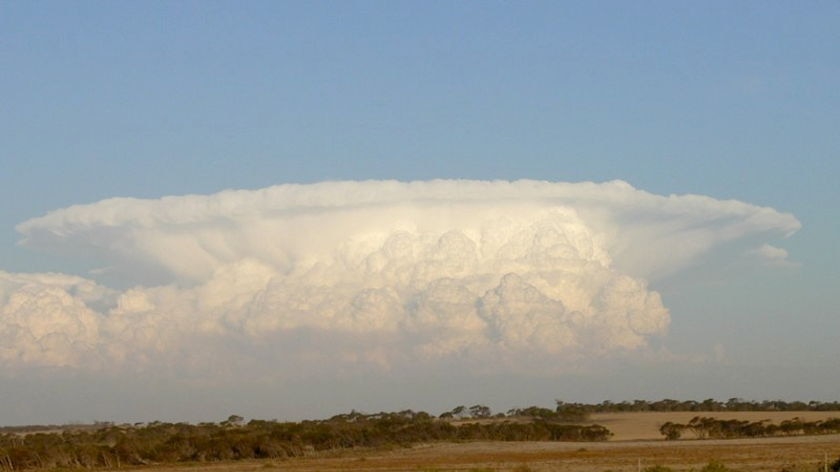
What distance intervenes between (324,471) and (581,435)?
64636mm

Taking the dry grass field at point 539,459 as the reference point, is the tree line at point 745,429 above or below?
above

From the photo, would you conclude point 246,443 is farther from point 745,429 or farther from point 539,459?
point 745,429

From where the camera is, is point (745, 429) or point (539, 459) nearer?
point (539, 459)

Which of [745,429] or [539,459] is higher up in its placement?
[745,429]

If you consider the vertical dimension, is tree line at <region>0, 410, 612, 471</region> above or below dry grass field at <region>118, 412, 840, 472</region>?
above

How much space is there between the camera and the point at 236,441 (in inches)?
3989

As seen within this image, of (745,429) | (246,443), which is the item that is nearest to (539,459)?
(246,443)

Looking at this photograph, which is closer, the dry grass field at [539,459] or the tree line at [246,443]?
the dry grass field at [539,459]

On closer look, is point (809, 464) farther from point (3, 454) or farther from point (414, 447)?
point (3, 454)

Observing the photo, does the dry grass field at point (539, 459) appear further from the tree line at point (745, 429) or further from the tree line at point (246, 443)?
the tree line at point (745, 429)

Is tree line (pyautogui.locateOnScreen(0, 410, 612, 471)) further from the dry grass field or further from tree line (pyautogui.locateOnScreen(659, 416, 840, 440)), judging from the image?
tree line (pyautogui.locateOnScreen(659, 416, 840, 440))

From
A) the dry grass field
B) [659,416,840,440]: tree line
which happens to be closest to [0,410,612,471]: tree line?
the dry grass field

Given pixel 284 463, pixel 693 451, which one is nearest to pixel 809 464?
pixel 693 451

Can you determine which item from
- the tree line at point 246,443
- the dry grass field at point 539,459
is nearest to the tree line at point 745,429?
the tree line at point 246,443
